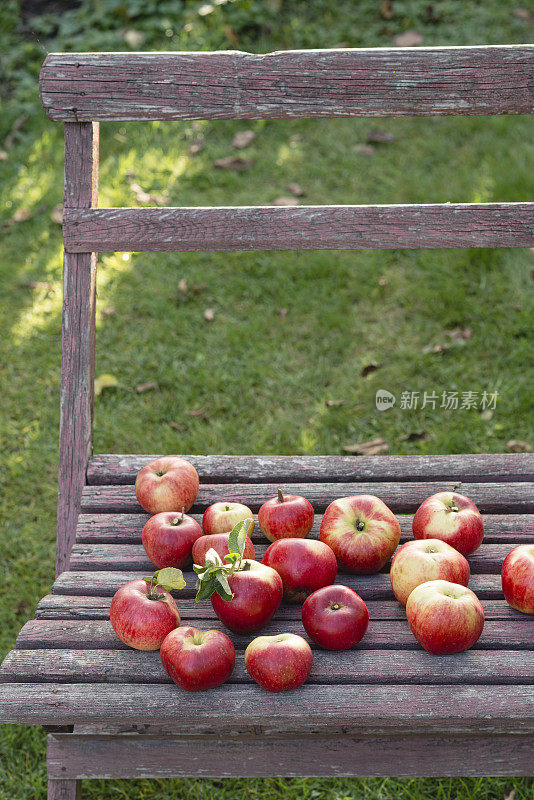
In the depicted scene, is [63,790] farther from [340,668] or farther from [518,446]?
[518,446]

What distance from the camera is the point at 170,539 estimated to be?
1.78m

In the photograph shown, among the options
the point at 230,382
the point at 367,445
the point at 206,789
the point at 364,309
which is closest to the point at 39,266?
the point at 230,382

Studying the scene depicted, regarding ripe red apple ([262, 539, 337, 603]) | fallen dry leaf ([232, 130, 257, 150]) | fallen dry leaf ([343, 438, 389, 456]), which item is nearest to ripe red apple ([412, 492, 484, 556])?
ripe red apple ([262, 539, 337, 603])

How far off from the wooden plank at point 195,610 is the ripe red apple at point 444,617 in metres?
0.12

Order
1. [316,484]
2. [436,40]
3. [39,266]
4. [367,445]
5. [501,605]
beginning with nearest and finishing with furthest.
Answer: [501,605] → [316,484] → [367,445] → [39,266] → [436,40]

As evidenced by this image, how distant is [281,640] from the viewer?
59.6 inches

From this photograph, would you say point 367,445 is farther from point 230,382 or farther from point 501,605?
point 501,605

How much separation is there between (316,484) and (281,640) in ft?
2.11

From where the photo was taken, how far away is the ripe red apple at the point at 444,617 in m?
1.52

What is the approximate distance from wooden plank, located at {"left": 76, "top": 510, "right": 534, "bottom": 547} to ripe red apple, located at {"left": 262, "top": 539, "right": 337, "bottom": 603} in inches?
8.1

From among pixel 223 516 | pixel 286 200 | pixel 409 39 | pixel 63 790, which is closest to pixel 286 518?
pixel 223 516

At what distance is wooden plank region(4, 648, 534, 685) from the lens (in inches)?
60.0

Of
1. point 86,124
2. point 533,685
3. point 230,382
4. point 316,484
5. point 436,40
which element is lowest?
point 533,685

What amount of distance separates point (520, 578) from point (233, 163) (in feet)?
11.3
